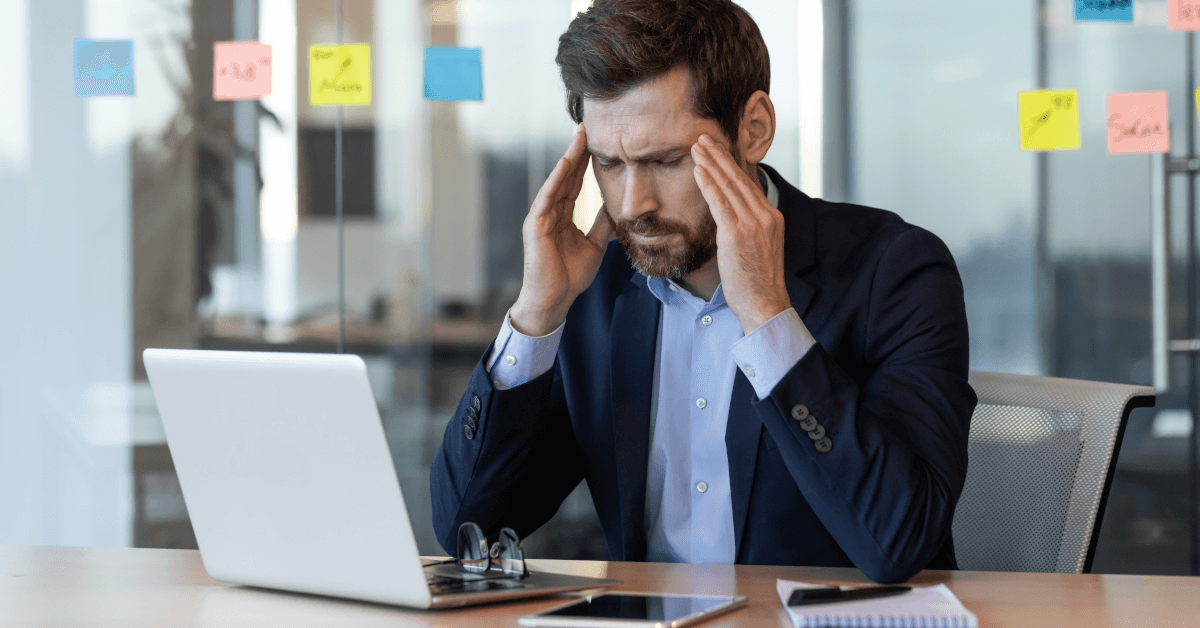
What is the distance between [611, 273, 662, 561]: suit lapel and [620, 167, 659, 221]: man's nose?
125 mm

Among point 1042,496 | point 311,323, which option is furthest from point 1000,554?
point 311,323

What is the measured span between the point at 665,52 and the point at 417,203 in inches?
54.3

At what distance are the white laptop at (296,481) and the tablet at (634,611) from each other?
0.23ft

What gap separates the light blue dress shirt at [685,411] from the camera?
1.20 m

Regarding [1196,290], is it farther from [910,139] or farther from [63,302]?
[63,302]

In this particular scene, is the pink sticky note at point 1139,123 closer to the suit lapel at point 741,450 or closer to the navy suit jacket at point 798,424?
the navy suit jacket at point 798,424

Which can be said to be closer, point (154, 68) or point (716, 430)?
point (716, 430)

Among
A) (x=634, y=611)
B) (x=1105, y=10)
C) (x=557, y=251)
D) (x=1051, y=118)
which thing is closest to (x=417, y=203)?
(x=557, y=251)

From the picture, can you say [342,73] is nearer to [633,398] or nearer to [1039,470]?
[633,398]

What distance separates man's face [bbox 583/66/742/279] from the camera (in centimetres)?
120

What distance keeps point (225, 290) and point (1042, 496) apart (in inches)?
77.2

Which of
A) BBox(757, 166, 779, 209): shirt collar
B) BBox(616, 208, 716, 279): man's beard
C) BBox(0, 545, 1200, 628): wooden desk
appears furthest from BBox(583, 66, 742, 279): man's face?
BBox(0, 545, 1200, 628): wooden desk

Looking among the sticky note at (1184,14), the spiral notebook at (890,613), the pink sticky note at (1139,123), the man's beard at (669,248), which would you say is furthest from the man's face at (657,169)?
the sticky note at (1184,14)

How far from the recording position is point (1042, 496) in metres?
1.20
